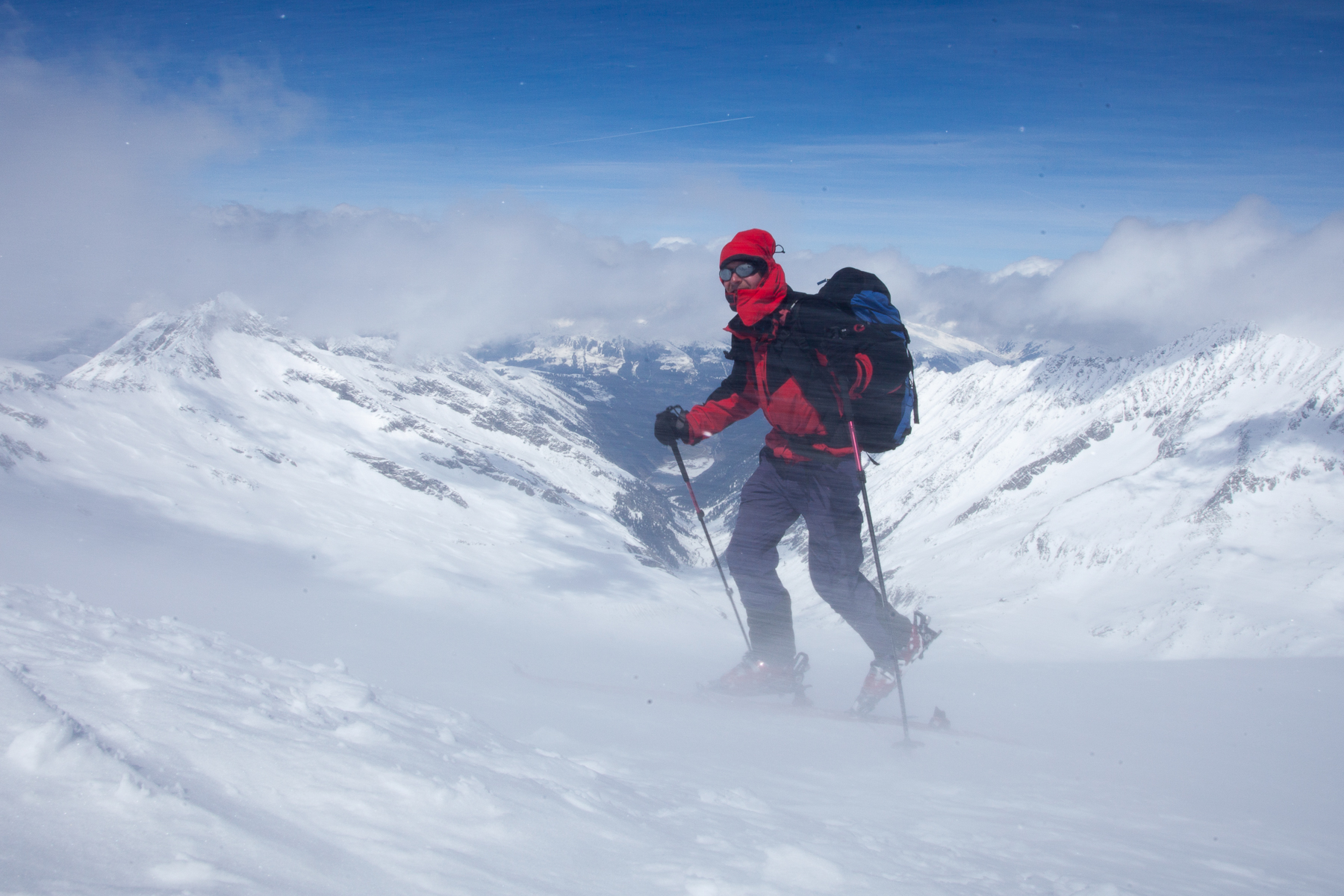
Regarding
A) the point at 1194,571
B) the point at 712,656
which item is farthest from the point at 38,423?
the point at 1194,571

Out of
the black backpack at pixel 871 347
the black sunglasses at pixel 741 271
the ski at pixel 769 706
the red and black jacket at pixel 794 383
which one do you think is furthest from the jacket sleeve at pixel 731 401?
the ski at pixel 769 706

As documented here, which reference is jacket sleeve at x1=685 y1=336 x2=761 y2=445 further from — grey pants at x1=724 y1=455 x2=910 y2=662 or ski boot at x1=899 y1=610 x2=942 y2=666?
ski boot at x1=899 y1=610 x2=942 y2=666

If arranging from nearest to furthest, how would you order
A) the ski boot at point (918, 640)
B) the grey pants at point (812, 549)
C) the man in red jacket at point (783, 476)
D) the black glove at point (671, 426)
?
the man in red jacket at point (783, 476), the black glove at point (671, 426), the grey pants at point (812, 549), the ski boot at point (918, 640)

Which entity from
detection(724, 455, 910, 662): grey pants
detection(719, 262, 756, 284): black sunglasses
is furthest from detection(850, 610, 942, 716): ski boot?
detection(719, 262, 756, 284): black sunglasses

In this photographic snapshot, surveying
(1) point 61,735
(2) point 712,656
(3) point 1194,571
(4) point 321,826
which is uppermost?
(3) point 1194,571

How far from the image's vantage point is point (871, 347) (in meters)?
5.62

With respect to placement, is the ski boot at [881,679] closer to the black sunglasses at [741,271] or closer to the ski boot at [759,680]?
the ski boot at [759,680]

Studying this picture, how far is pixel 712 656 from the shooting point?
1243cm

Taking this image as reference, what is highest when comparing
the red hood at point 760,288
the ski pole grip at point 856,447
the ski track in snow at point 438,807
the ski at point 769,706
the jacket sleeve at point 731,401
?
the red hood at point 760,288

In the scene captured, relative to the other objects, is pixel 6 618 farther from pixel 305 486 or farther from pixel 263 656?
pixel 305 486

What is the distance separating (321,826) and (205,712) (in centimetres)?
109

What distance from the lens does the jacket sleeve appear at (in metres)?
6.30

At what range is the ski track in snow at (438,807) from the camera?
204 cm

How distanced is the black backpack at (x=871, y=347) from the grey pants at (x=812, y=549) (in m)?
0.59
